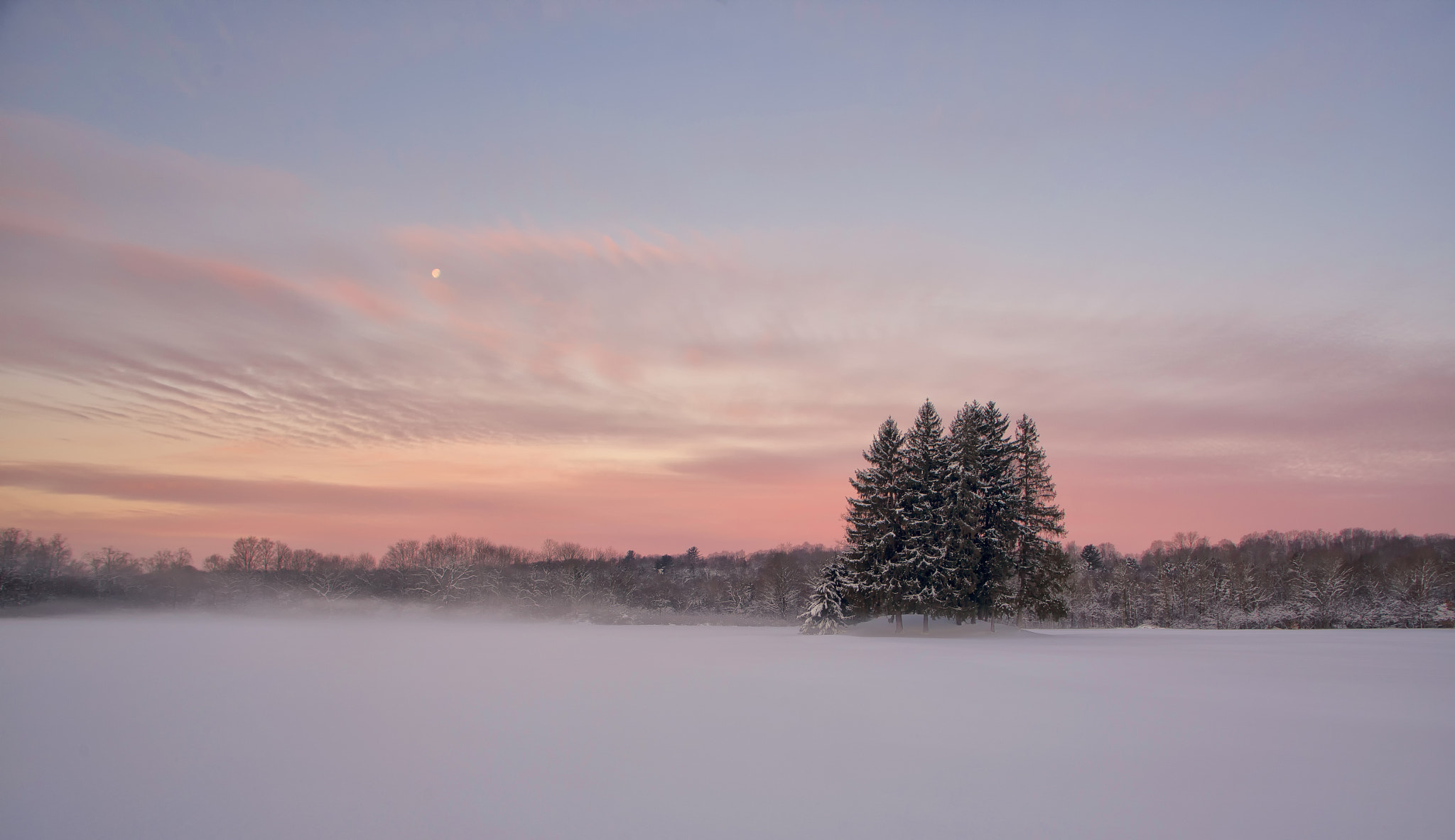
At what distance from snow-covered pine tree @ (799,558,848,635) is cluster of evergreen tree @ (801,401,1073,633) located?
64 millimetres

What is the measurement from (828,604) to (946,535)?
348 inches

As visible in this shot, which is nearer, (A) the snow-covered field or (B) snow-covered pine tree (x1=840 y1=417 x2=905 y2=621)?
(A) the snow-covered field

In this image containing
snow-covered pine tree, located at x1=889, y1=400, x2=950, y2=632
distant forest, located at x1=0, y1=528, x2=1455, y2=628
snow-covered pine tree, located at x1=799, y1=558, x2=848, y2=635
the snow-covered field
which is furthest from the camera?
distant forest, located at x1=0, y1=528, x2=1455, y2=628

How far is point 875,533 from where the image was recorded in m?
48.7

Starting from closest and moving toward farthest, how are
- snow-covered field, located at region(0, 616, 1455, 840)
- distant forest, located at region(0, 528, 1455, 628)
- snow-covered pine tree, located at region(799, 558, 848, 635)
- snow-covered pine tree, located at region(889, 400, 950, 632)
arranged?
snow-covered field, located at region(0, 616, 1455, 840) < snow-covered pine tree, located at region(889, 400, 950, 632) < snow-covered pine tree, located at region(799, 558, 848, 635) < distant forest, located at region(0, 528, 1455, 628)

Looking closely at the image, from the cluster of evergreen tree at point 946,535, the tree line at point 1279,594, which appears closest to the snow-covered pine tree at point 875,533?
the cluster of evergreen tree at point 946,535

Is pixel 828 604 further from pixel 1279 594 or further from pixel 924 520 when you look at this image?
pixel 1279 594

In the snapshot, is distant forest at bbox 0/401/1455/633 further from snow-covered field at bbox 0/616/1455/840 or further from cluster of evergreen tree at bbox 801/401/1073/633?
snow-covered field at bbox 0/616/1455/840

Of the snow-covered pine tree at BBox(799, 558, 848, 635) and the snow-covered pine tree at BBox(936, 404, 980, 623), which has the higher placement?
the snow-covered pine tree at BBox(936, 404, 980, 623)

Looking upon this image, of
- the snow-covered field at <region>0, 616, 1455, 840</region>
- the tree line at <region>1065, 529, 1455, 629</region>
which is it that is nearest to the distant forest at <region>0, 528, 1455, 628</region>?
the tree line at <region>1065, 529, 1455, 629</region>

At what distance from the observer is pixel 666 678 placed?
62.7 ft

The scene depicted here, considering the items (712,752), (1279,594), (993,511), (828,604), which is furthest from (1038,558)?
(1279,594)

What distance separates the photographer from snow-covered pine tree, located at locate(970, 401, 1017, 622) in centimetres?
4653

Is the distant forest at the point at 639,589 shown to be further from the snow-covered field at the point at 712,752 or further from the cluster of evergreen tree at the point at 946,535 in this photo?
the snow-covered field at the point at 712,752
